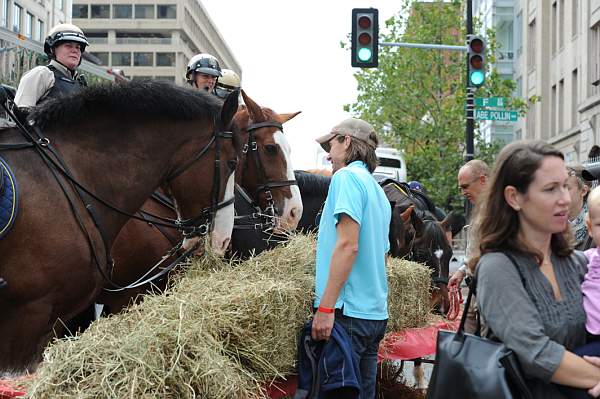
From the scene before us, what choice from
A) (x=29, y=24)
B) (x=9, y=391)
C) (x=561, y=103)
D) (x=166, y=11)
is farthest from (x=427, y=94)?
(x=166, y=11)

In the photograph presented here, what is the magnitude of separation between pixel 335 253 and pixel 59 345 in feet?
5.20

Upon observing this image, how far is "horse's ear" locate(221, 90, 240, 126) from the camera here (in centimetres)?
622

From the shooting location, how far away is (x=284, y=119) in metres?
8.18

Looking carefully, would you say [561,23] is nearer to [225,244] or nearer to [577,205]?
[577,205]

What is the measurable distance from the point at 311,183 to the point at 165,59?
4109 inches

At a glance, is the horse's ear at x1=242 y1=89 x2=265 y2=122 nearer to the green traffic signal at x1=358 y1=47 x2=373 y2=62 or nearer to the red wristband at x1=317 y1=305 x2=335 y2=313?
the red wristband at x1=317 y1=305 x2=335 y2=313

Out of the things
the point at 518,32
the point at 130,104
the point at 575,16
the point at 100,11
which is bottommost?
the point at 130,104

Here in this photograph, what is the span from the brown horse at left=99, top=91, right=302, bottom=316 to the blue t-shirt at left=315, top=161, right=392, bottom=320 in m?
2.17

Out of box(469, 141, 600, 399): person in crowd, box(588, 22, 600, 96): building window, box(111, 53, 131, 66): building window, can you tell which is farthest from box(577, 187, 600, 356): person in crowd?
box(111, 53, 131, 66): building window

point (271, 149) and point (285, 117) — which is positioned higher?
point (285, 117)

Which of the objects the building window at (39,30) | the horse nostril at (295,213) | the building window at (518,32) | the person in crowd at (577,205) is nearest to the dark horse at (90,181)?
the horse nostril at (295,213)

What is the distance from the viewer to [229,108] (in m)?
6.26

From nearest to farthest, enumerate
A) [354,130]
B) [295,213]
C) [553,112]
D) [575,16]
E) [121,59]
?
[354,130], [295,213], [575,16], [553,112], [121,59]

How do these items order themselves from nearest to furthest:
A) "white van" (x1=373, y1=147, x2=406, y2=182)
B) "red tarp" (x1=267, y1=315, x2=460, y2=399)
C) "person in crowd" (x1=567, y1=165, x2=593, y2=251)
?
"person in crowd" (x1=567, y1=165, x2=593, y2=251), "red tarp" (x1=267, y1=315, x2=460, y2=399), "white van" (x1=373, y1=147, x2=406, y2=182)
